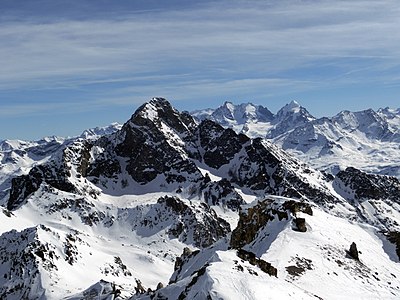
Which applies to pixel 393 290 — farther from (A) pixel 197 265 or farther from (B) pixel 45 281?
(B) pixel 45 281

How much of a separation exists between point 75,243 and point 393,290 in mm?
106073

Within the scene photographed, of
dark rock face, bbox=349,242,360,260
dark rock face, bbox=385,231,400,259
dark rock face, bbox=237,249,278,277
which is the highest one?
dark rock face, bbox=237,249,278,277

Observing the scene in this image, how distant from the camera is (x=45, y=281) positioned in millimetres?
124000

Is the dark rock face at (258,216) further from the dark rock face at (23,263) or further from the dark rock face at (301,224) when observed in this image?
the dark rock face at (23,263)

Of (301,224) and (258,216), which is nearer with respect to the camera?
(301,224)

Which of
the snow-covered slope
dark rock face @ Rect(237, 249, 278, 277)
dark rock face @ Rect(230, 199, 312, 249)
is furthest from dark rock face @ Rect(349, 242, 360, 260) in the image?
dark rock face @ Rect(237, 249, 278, 277)

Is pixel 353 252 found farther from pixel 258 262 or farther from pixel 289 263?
pixel 258 262

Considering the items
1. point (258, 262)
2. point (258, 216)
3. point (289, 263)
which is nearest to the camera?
point (258, 262)

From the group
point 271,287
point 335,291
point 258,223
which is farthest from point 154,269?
point 271,287

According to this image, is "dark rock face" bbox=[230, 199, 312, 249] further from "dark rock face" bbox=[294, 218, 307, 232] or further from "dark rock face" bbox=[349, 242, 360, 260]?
"dark rock face" bbox=[349, 242, 360, 260]

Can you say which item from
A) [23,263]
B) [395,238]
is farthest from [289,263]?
[23,263]

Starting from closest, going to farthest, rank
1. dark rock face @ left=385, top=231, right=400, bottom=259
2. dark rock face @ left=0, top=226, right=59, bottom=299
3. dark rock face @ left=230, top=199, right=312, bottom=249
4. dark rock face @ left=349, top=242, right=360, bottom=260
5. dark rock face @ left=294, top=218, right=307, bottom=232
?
dark rock face @ left=349, top=242, right=360, bottom=260 → dark rock face @ left=294, top=218, right=307, bottom=232 → dark rock face @ left=230, top=199, right=312, bottom=249 → dark rock face @ left=385, top=231, right=400, bottom=259 → dark rock face @ left=0, top=226, right=59, bottom=299

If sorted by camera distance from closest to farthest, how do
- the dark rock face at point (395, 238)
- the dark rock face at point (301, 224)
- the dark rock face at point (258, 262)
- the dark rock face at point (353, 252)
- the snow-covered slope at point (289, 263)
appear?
the snow-covered slope at point (289, 263)
the dark rock face at point (258, 262)
the dark rock face at point (353, 252)
the dark rock face at point (301, 224)
the dark rock face at point (395, 238)

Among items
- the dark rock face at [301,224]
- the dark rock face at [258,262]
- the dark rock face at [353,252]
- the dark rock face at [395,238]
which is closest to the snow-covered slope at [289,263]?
the dark rock face at [258,262]
